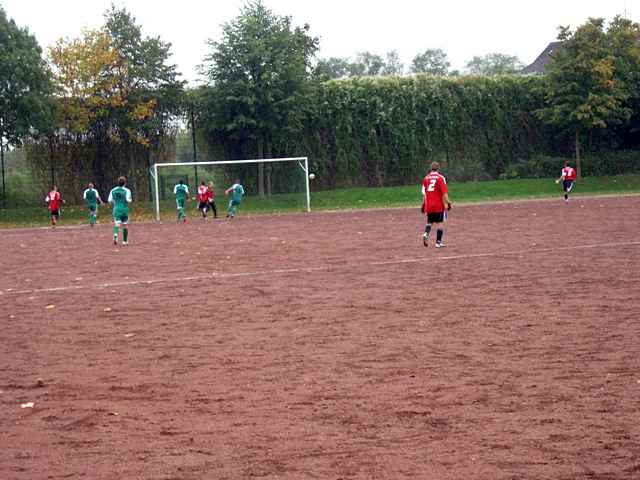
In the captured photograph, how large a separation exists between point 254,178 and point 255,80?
15.3 feet

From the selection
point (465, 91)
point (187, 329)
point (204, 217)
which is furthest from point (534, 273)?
point (465, 91)

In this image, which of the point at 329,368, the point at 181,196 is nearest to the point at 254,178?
the point at 181,196

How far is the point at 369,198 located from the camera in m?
49.9

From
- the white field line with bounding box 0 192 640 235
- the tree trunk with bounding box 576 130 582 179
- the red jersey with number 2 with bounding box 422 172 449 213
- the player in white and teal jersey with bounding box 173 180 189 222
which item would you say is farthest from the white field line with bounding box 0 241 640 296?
the tree trunk with bounding box 576 130 582 179

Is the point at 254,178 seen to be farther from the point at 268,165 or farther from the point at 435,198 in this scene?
the point at 435,198

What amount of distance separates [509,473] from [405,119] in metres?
50.5

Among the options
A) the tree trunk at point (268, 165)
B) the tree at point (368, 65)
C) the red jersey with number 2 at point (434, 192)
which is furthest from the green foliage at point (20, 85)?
the tree at point (368, 65)

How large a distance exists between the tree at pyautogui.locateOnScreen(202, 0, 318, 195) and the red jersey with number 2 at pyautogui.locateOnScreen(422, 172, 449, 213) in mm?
26078

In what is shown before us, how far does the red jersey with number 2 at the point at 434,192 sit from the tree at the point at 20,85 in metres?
26.1

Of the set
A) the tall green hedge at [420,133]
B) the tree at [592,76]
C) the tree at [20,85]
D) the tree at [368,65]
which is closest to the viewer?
the tree at [20,85]

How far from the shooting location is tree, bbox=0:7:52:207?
44094 mm

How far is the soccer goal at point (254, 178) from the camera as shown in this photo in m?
47.0

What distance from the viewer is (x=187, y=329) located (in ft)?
40.2

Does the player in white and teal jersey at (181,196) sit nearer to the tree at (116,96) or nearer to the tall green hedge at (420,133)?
the tree at (116,96)
